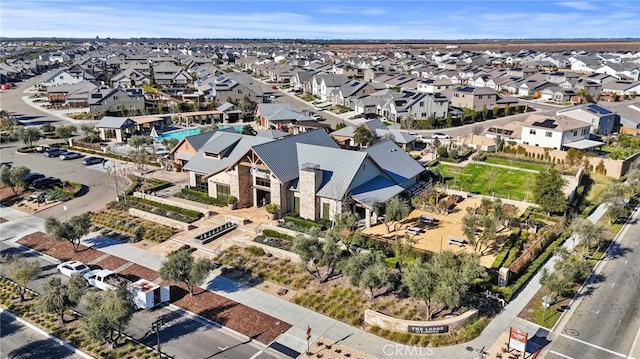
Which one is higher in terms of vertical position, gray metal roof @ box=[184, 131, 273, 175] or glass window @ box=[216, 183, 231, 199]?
gray metal roof @ box=[184, 131, 273, 175]

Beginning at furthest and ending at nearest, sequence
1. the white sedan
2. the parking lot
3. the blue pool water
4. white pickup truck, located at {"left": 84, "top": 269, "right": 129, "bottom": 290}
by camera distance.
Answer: the blue pool water, the parking lot, the white sedan, white pickup truck, located at {"left": 84, "top": 269, "right": 129, "bottom": 290}

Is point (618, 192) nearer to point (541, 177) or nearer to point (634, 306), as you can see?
point (541, 177)

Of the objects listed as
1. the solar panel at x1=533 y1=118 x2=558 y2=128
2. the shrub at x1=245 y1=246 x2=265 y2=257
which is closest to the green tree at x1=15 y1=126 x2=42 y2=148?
the shrub at x1=245 y1=246 x2=265 y2=257

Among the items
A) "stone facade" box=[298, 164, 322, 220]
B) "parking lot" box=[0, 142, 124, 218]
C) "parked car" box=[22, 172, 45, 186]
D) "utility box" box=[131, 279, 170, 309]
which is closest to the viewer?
"utility box" box=[131, 279, 170, 309]

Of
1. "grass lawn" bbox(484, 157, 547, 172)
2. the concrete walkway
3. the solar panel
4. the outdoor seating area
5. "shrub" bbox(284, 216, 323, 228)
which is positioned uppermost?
the solar panel

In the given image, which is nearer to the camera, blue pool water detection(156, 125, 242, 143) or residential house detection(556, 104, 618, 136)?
residential house detection(556, 104, 618, 136)

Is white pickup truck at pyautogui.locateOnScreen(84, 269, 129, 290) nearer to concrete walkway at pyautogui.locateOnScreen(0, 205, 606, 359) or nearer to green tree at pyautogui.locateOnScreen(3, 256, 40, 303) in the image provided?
concrete walkway at pyautogui.locateOnScreen(0, 205, 606, 359)

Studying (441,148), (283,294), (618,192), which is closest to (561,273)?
(283,294)

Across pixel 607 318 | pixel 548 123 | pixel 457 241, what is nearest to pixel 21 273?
pixel 457 241
